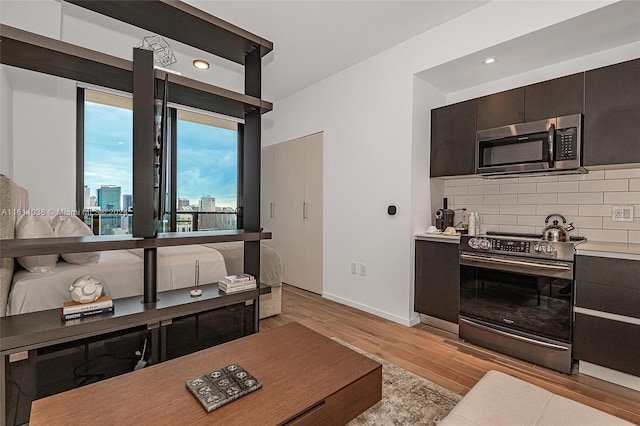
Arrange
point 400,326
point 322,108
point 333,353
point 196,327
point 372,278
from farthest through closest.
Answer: point 322,108 → point 372,278 → point 400,326 → point 196,327 → point 333,353

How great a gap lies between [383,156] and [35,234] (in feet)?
9.67

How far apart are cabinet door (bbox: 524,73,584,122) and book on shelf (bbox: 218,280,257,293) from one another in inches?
105

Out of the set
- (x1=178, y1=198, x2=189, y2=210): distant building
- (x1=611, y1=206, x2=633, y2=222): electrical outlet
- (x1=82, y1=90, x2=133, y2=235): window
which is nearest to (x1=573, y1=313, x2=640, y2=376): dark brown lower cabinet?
(x1=611, y1=206, x2=633, y2=222): electrical outlet

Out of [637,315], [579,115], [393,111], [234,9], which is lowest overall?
[637,315]

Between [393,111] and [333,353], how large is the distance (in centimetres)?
259

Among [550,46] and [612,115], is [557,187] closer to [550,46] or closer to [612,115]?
[612,115]

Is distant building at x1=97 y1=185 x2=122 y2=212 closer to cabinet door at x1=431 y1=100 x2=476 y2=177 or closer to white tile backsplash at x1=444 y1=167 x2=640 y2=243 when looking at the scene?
cabinet door at x1=431 y1=100 x2=476 y2=177

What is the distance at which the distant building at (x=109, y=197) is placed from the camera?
390cm

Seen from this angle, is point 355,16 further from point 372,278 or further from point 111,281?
point 111,281

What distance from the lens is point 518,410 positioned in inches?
45.2

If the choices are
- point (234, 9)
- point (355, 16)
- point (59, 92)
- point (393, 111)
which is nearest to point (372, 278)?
point (393, 111)

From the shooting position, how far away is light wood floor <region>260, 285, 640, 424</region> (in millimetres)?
2002

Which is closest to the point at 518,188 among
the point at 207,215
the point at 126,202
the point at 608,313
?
the point at 608,313

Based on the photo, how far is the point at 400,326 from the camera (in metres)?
3.16
